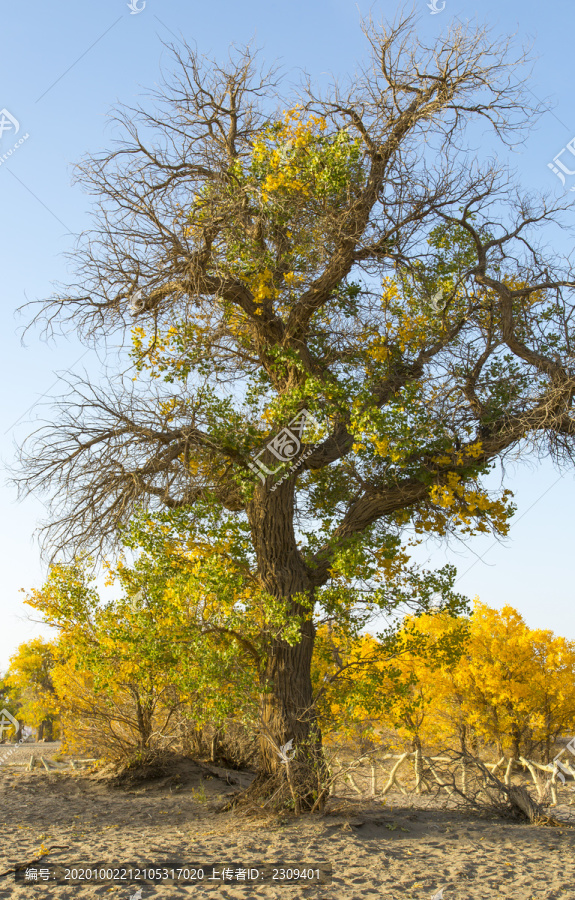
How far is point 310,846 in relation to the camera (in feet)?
18.3

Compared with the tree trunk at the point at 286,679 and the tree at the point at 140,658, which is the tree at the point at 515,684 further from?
the tree trunk at the point at 286,679

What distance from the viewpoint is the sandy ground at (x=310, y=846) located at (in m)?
4.49

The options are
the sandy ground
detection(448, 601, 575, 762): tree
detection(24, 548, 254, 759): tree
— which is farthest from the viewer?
detection(448, 601, 575, 762): tree

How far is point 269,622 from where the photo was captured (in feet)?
22.8

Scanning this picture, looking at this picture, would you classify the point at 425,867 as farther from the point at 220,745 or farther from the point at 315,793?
the point at 220,745

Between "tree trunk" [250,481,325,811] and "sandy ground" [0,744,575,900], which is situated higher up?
"tree trunk" [250,481,325,811]

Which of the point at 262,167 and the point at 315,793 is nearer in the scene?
the point at 315,793

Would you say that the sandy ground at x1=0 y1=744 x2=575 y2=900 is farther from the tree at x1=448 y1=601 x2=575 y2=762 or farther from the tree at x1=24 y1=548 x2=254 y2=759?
the tree at x1=448 y1=601 x2=575 y2=762

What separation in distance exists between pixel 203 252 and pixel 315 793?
20.6ft

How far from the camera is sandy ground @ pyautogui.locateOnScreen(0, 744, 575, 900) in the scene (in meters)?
4.49

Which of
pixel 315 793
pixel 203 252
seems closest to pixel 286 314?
pixel 203 252

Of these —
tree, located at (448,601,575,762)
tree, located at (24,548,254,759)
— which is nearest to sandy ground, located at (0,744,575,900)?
tree, located at (24,548,254,759)

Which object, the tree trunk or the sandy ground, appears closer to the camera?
the sandy ground

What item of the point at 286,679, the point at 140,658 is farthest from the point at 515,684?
the point at 140,658
